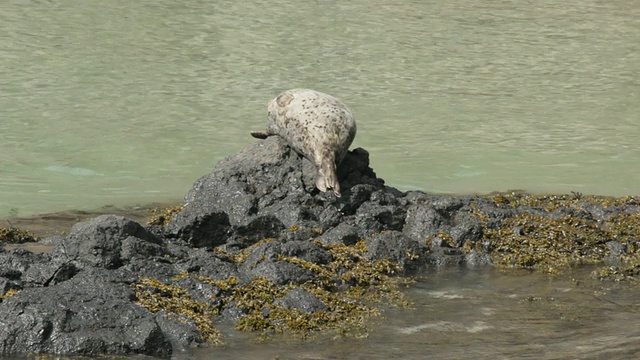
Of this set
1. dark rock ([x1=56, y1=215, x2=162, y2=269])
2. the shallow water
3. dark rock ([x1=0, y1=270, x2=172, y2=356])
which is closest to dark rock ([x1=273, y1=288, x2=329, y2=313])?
the shallow water

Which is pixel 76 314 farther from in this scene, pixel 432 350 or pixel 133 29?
pixel 133 29

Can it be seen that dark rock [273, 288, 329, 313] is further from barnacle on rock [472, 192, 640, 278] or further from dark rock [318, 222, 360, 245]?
barnacle on rock [472, 192, 640, 278]

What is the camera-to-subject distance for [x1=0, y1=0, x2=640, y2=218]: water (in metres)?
10.1

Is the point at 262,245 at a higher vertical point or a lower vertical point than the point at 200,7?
lower

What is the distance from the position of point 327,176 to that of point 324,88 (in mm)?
7057

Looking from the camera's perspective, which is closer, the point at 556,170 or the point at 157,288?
the point at 157,288

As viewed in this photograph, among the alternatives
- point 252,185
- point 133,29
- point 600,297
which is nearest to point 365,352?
point 600,297

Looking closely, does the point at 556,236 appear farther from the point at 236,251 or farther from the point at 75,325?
the point at 75,325

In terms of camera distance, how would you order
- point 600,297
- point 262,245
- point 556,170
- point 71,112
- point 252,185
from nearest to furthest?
point 600,297, point 262,245, point 252,185, point 556,170, point 71,112

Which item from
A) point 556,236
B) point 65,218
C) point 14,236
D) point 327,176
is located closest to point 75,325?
point 14,236

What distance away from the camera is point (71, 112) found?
1263cm

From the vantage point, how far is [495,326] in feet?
17.9

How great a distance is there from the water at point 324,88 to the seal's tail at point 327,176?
1872 mm

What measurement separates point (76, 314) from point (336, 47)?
488 inches
